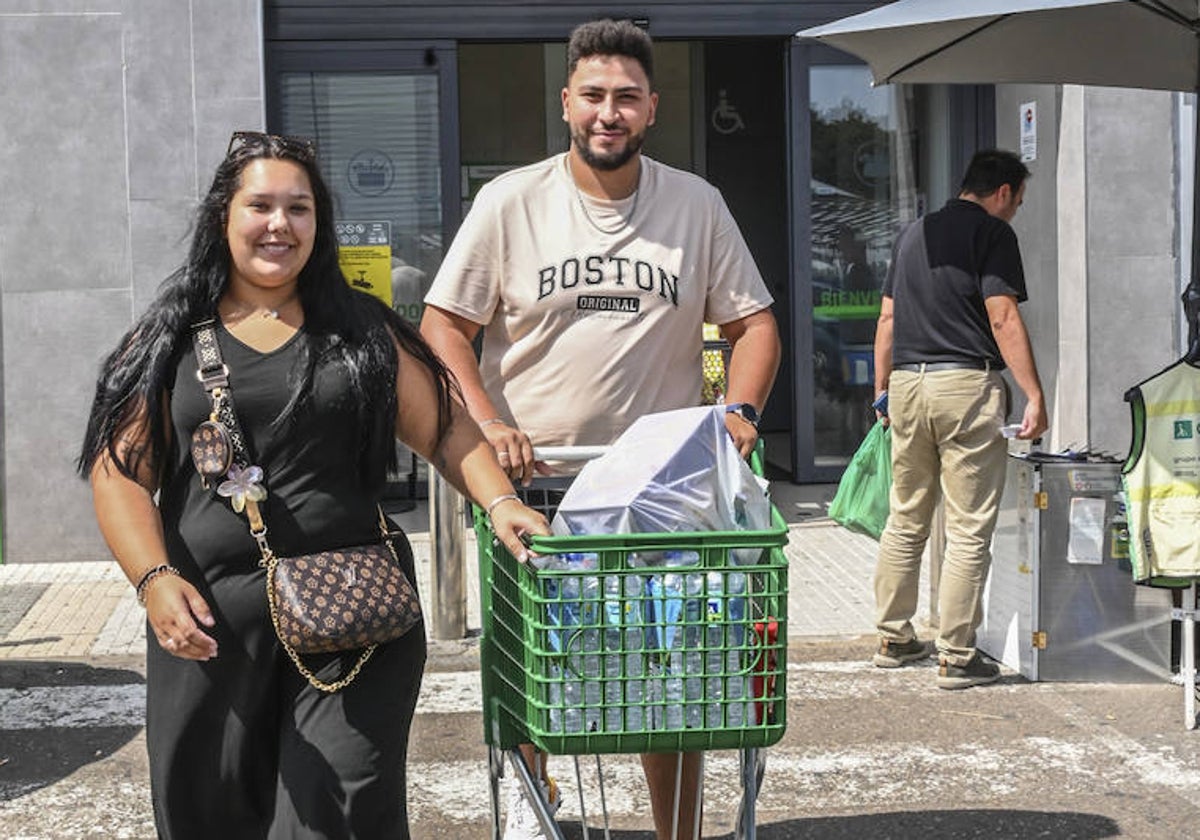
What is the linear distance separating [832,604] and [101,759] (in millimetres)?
3802

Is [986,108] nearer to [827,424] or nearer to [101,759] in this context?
[827,424]

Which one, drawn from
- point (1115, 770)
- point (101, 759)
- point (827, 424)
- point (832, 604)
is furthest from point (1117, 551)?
point (827, 424)

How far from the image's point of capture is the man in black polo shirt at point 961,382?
7.32 m

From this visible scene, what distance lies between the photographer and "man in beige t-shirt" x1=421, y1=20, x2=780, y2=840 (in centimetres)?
484

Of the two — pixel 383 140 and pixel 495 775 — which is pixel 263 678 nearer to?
pixel 495 775

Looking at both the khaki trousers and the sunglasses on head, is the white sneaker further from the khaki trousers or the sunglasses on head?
the khaki trousers

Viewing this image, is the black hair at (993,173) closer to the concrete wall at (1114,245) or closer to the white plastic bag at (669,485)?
the concrete wall at (1114,245)

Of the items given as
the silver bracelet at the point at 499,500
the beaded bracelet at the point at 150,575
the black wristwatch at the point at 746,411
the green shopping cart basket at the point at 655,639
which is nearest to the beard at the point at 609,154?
the black wristwatch at the point at 746,411

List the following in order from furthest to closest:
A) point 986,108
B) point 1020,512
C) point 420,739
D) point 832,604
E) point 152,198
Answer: point 986,108, point 152,198, point 832,604, point 1020,512, point 420,739

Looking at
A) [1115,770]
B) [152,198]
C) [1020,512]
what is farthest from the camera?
[152,198]

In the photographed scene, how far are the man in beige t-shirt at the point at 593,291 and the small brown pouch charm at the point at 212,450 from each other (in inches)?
Result: 42.1

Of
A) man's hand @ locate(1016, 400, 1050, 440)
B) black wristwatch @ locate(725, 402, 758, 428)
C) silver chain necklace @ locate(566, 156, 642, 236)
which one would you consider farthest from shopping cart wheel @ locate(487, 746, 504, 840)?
man's hand @ locate(1016, 400, 1050, 440)

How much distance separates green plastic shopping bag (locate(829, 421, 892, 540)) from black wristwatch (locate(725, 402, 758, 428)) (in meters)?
3.19

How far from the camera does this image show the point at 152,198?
10375 millimetres
